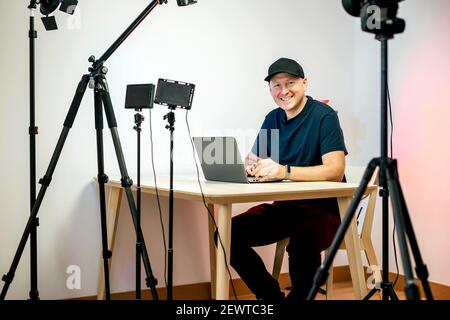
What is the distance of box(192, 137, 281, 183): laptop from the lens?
211 cm

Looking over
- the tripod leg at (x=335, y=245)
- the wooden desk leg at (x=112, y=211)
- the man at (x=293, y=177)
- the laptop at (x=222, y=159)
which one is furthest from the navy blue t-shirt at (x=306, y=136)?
the tripod leg at (x=335, y=245)

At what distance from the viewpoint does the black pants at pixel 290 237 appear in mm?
2176

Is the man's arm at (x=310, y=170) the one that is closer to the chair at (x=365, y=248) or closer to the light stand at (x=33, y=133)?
the chair at (x=365, y=248)

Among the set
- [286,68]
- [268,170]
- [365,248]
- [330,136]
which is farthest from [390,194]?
[365,248]

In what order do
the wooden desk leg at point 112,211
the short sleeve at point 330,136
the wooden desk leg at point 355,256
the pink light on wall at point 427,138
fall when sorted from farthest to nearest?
the pink light on wall at point 427,138 < the wooden desk leg at point 112,211 < the short sleeve at point 330,136 < the wooden desk leg at point 355,256

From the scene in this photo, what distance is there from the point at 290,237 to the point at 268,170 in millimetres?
311

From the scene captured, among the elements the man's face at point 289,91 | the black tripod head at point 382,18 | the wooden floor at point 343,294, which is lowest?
the wooden floor at point 343,294

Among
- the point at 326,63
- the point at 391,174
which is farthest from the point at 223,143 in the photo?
the point at 326,63

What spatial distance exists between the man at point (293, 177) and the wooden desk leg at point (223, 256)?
453 mm

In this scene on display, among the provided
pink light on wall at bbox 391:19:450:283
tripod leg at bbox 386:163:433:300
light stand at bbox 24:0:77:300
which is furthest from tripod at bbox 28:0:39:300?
pink light on wall at bbox 391:19:450:283

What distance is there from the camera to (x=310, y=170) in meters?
2.35

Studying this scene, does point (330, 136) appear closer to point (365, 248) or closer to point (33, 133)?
point (365, 248)

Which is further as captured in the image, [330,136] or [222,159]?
[330,136]

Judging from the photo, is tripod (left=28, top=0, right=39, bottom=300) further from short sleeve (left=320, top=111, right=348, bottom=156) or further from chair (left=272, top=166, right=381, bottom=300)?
short sleeve (left=320, top=111, right=348, bottom=156)
